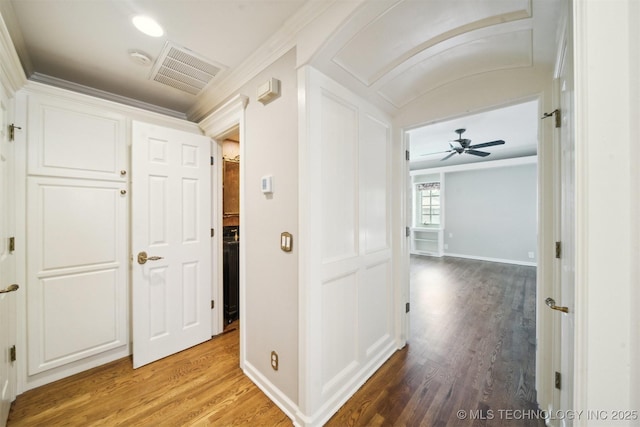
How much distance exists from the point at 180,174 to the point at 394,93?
207cm

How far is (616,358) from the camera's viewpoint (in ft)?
1.69

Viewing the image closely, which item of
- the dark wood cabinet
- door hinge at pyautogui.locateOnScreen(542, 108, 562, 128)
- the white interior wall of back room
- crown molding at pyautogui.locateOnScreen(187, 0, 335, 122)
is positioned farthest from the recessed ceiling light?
the white interior wall of back room

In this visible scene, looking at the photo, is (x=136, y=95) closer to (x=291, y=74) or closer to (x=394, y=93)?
(x=291, y=74)

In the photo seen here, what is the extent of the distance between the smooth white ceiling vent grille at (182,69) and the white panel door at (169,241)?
448 millimetres

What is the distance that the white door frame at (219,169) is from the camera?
6.21 ft

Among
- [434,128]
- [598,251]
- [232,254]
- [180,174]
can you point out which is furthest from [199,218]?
[434,128]

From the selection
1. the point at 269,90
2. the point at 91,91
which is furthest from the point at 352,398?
the point at 91,91

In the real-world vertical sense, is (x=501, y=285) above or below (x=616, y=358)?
below

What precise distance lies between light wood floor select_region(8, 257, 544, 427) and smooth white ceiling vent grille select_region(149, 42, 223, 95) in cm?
252

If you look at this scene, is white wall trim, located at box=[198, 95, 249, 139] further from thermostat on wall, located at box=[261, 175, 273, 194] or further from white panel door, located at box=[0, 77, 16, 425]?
white panel door, located at box=[0, 77, 16, 425]

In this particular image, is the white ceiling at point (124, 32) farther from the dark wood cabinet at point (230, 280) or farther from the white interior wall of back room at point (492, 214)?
the white interior wall of back room at point (492, 214)

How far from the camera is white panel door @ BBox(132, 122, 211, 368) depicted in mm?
1974

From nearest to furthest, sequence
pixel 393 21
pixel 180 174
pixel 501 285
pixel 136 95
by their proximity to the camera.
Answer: pixel 393 21, pixel 180 174, pixel 136 95, pixel 501 285

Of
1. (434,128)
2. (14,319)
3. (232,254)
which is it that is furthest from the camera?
(434,128)
